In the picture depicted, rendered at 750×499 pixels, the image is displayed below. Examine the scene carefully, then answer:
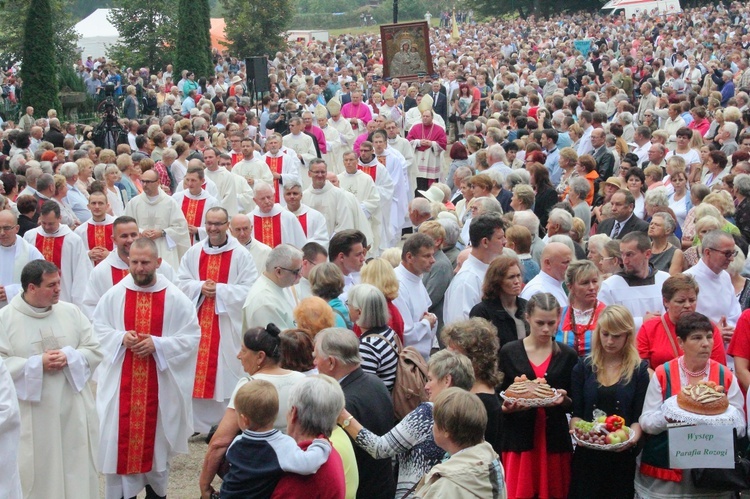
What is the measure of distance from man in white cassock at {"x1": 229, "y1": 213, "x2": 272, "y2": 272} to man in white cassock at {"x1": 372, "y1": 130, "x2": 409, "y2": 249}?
5.24 m

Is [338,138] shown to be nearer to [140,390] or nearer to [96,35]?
[140,390]

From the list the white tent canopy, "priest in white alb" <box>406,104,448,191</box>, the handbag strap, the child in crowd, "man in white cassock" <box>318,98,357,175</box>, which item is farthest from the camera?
the white tent canopy

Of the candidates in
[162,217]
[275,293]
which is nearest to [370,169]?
[162,217]

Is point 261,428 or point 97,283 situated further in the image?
point 97,283

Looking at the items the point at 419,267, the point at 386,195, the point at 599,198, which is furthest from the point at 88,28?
the point at 419,267

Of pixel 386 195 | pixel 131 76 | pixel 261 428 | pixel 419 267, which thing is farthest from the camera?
pixel 131 76

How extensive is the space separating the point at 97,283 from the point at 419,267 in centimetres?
256

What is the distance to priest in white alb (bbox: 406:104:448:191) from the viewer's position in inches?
633

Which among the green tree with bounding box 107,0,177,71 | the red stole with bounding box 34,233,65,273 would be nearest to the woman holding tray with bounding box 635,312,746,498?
the red stole with bounding box 34,233,65,273

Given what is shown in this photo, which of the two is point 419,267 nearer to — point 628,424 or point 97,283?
point 628,424

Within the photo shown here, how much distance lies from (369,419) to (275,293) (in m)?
2.15

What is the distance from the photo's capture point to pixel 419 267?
7020 millimetres

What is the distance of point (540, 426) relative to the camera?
5676 mm

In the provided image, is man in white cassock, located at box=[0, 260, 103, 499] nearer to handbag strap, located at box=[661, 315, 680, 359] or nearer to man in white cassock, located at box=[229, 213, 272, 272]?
man in white cassock, located at box=[229, 213, 272, 272]
